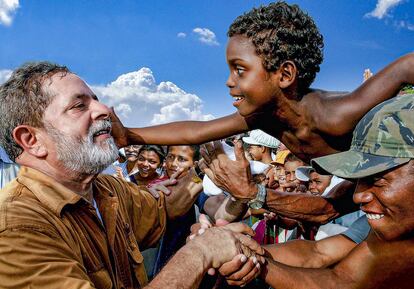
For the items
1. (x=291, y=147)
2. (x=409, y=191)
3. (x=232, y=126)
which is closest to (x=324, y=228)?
(x=291, y=147)

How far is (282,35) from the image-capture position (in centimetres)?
286

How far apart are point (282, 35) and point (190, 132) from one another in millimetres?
1032

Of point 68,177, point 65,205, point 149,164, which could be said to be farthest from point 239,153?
point 149,164

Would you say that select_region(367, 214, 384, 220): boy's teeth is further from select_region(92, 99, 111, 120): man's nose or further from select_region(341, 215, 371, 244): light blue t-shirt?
select_region(92, 99, 111, 120): man's nose

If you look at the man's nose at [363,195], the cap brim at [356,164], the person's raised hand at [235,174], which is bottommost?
the man's nose at [363,195]

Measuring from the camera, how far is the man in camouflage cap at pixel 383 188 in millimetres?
1880

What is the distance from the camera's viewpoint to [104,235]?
7.29 feet

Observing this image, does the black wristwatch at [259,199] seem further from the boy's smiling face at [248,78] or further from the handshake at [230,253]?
the boy's smiling face at [248,78]

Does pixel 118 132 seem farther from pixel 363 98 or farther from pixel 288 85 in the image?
pixel 363 98

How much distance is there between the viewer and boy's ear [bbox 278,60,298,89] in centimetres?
290

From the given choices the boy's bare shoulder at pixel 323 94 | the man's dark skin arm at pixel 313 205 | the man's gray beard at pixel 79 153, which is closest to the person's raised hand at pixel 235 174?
the man's dark skin arm at pixel 313 205

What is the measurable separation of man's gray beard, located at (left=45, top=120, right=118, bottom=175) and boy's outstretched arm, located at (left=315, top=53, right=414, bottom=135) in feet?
5.09

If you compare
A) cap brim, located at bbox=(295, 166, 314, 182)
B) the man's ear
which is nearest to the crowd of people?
the man's ear

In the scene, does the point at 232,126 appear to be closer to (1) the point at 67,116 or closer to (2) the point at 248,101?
(2) the point at 248,101
